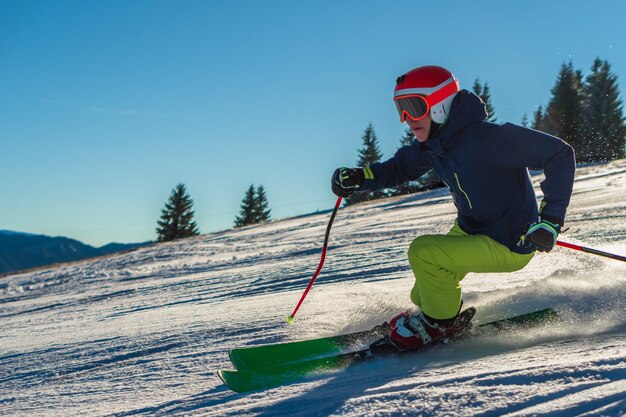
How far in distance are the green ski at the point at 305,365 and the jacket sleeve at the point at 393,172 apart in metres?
1.25

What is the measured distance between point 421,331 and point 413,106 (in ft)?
4.32

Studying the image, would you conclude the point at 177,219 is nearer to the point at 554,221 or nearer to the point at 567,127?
the point at 567,127

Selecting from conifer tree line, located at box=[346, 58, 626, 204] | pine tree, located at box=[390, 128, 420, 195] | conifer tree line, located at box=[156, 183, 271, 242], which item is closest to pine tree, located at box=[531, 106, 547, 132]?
conifer tree line, located at box=[346, 58, 626, 204]

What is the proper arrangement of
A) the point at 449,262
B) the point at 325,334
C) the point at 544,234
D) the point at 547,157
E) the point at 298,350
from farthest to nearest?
the point at 325,334 < the point at 298,350 < the point at 449,262 < the point at 547,157 < the point at 544,234

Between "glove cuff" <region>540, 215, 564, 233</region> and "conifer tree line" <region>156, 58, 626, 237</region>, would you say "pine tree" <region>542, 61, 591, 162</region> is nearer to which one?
"conifer tree line" <region>156, 58, 626, 237</region>

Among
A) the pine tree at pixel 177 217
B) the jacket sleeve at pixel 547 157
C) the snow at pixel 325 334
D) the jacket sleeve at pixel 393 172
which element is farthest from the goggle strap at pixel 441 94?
the pine tree at pixel 177 217

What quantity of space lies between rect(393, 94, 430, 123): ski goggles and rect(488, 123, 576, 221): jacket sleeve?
1.57 ft

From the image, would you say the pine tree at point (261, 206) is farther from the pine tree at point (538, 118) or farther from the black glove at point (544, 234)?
the black glove at point (544, 234)

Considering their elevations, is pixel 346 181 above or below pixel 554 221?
above

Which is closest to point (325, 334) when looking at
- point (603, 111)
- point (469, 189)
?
point (469, 189)

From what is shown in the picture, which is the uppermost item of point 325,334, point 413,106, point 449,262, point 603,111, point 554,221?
point 603,111

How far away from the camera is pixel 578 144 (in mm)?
37625

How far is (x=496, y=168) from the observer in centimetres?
313

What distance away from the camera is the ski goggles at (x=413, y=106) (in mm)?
3258
